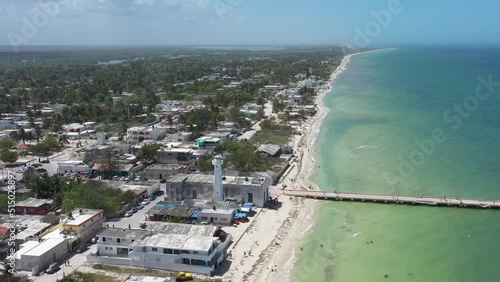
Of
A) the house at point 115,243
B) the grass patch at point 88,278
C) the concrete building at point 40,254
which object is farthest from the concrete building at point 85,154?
the grass patch at point 88,278

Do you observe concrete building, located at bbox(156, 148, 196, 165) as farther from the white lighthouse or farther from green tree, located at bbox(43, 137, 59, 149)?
green tree, located at bbox(43, 137, 59, 149)

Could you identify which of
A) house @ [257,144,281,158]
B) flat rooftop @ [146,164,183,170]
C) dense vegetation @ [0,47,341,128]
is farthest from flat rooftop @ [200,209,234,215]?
dense vegetation @ [0,47,341,128]

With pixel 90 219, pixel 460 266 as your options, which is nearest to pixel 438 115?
pixel 460 266

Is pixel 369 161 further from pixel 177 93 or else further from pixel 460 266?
pixel 177 93

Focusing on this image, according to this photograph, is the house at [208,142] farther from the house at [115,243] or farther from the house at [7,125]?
the house at [7,125]

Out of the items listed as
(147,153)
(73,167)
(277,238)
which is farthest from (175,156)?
(277,238)

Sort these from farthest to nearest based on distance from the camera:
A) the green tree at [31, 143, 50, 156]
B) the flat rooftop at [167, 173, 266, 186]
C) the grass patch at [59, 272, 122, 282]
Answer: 1. the green tree at [31, 143, 50, 156]
2. the flat rooftop at [167, 173, 266, 186]
3. the grass patch at [59, 272, 122, 282]
